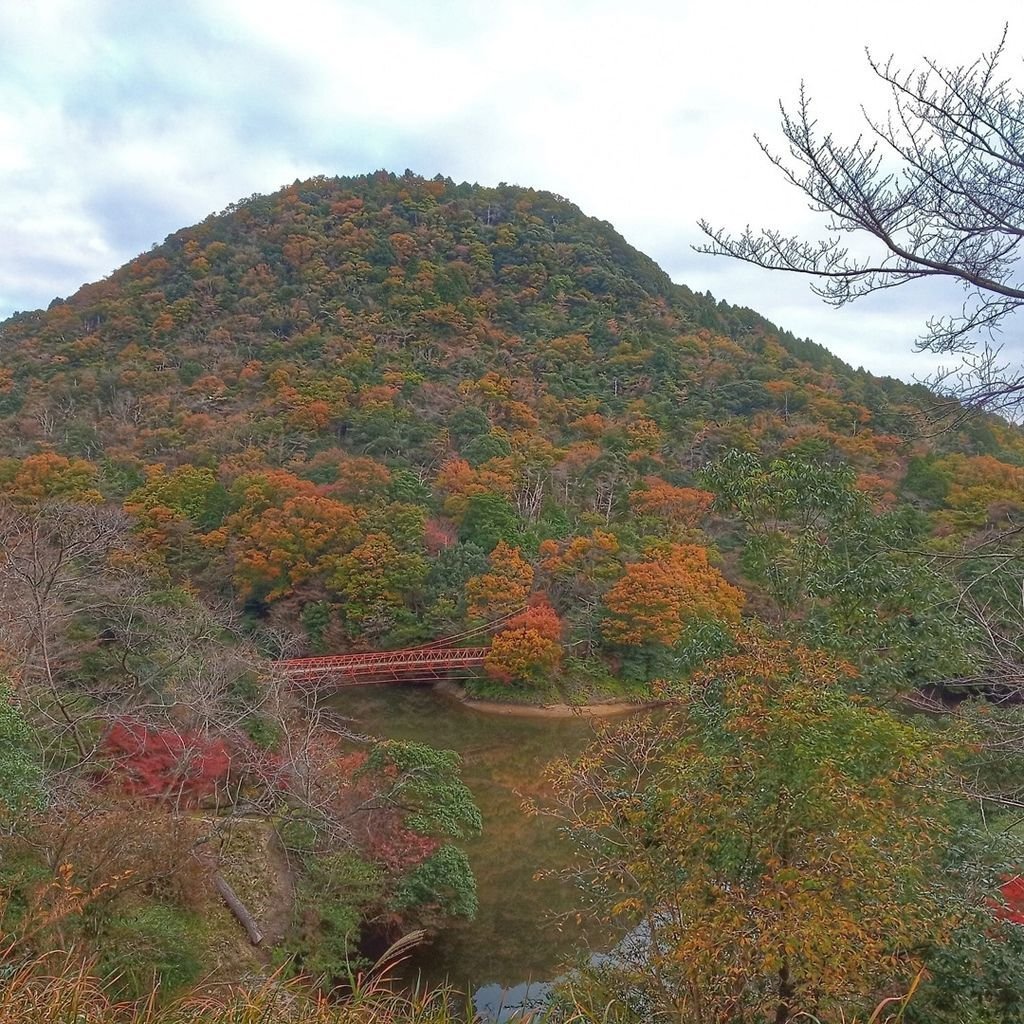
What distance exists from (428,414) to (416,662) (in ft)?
42.6

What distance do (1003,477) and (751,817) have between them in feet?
58.6

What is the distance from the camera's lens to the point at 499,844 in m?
9.18

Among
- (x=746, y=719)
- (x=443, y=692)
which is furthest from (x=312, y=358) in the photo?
(x=746, y=719)

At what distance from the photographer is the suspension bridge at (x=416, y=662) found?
1433cm

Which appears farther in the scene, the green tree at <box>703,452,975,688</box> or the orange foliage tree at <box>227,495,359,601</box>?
the orange foliage tree at <box>227,495,359,601</box>

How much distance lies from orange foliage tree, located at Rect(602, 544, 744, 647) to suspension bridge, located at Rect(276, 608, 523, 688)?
2296 millimetres

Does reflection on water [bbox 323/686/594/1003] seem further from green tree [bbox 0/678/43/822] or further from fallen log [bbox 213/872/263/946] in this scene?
green tree [bbox 0/678/43/822]

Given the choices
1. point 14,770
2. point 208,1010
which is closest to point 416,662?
point 14,770

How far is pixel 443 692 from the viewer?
15.1m

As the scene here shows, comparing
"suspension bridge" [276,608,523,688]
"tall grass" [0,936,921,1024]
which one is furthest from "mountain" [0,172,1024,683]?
"tall grass" [0,936,921,1024]

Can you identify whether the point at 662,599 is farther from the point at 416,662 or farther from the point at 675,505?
the point at 416,662

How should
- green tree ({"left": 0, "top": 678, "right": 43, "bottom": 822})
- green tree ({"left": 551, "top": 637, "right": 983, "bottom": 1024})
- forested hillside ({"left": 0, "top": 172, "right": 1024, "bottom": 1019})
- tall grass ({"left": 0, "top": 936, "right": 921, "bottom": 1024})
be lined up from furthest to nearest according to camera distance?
forested hillside ({"left": 0, "top": 172, "right": 1024, "bottom": 1019})
green tree ({"left": 0, "top": 678, "right": 43, "bottom": 822})
green tree ({"left": 551, "top": 637, "right": 983, "bottom": 1024})
tall grass ({"left": 0, "top": 936, "right": 921, "bottom": 1024})

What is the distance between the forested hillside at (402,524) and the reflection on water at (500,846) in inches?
27.7

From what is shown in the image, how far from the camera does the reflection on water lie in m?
6.66
